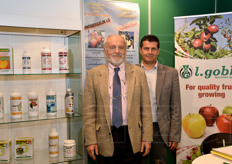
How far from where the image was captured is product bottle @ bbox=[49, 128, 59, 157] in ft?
7.71

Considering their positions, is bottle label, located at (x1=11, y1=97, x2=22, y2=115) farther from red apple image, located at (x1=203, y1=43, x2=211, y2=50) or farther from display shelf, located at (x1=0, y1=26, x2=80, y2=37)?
→ red apple image, located at (x1=203, y1=43, x2=211, y2=50)

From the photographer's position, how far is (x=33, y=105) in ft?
7.42

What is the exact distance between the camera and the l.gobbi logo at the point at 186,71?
9.52ft

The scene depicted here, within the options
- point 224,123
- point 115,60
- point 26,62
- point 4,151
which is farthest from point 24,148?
point 224,123

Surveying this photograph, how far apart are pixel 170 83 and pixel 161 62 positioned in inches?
14.4

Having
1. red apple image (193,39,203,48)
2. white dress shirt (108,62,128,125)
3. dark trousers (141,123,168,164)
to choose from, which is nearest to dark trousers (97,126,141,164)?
white dress shirt (108,62,128,125)

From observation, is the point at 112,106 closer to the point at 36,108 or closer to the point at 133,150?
the point at 133,150

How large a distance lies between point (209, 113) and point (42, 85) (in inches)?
73.2

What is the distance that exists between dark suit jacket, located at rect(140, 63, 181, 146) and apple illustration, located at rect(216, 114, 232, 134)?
0.53 metres

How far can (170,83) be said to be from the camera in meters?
2.70

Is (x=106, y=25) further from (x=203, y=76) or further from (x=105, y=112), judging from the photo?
(x=203, y=76)

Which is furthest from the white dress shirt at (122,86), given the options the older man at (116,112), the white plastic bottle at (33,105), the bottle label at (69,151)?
the white plastic bottle at (33,105)

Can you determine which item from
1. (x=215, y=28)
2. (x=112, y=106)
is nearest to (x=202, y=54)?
(x=215, y=28)

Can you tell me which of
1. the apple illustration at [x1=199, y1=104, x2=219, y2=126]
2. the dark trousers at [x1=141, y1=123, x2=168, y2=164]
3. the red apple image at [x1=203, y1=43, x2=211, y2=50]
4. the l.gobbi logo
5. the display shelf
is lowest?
the dark trousers at [x1=141, y1=123, x2=168, y2=164]
